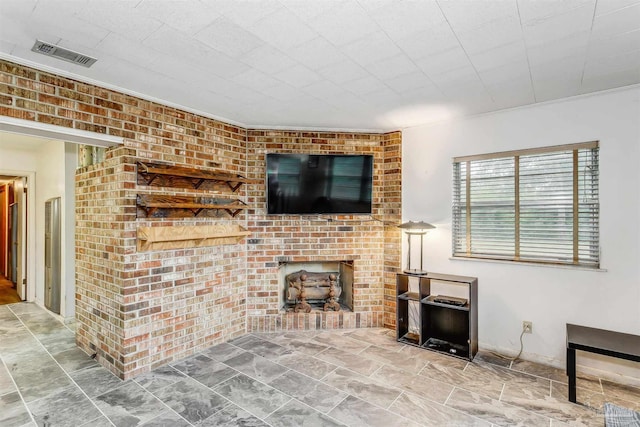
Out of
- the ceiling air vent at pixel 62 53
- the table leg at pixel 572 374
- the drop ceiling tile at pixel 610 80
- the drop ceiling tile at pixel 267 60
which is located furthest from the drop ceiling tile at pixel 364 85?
the table leg at pixel 572 374

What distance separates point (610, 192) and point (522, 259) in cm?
92

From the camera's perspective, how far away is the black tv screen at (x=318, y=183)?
3.85 meters

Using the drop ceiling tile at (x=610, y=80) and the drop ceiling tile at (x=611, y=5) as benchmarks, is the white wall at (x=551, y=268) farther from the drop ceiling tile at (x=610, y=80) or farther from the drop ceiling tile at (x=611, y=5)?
the drop ceiling tile at (x=611, y=5)

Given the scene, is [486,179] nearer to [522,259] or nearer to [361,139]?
[522,259]

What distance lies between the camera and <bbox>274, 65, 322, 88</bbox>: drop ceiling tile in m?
2.45

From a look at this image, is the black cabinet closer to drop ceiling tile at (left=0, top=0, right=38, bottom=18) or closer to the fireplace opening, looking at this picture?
the fireplace opening

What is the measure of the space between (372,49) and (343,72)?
38 centimetres

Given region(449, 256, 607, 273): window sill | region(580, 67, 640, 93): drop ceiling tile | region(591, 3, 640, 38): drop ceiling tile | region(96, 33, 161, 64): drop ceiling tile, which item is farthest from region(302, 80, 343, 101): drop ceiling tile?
region(449, 256, 607, 273): window sill

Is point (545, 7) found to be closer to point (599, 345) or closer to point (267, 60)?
point (267, 60)

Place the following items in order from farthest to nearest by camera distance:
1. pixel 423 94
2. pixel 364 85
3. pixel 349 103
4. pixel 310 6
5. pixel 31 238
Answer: pixel 31 238, pixel 349 103, pixel 423 94, pixel 364 85, pixel 310 6

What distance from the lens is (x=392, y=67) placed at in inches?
94.9

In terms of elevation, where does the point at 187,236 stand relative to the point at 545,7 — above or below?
below

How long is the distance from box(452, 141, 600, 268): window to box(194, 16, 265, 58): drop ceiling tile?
2.58 meters

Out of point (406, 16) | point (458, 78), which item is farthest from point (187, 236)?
point (458, 78)
